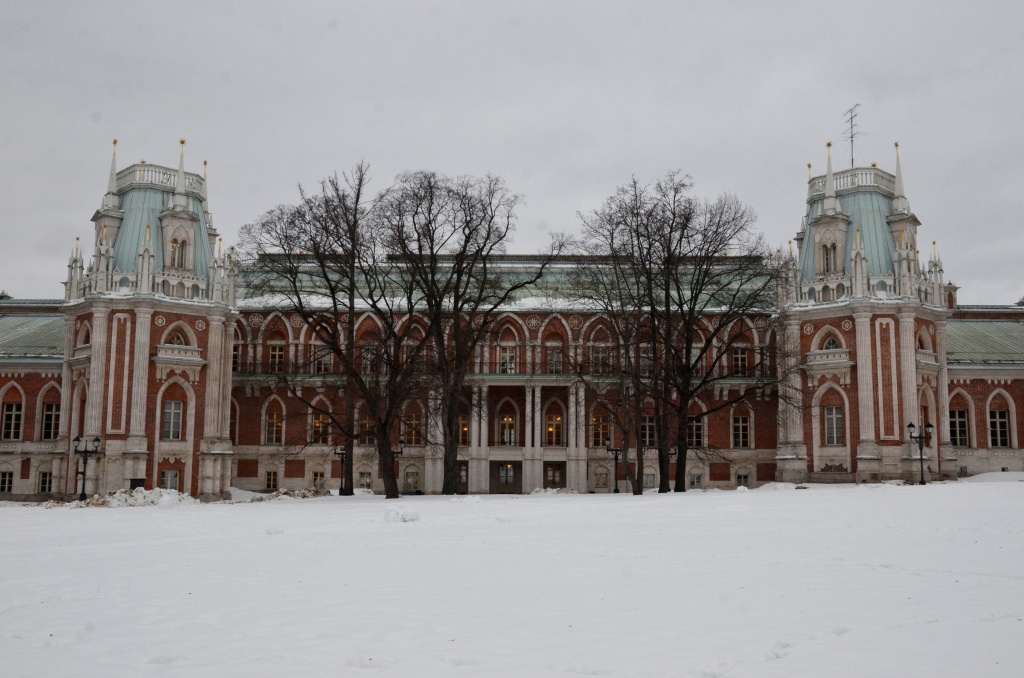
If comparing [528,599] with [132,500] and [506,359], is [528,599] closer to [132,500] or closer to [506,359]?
[132,500]

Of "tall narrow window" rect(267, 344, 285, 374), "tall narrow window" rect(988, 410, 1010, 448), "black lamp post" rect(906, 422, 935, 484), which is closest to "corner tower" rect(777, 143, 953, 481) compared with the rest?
"black lamp post" rect(906, 422, 935, 484)

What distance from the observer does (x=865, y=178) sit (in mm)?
44000

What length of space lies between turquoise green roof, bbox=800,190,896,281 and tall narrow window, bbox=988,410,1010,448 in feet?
35.5

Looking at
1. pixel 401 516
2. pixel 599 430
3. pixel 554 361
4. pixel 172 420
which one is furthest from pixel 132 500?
pixel 599 430

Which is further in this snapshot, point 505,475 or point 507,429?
point 507,429

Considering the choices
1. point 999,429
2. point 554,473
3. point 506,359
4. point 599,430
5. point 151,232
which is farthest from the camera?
point 506,359

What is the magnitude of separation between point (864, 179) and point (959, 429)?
527 inches

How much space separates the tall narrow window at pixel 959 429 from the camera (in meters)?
46.1

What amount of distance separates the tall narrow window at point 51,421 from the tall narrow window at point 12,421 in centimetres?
115

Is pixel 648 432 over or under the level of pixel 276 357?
under

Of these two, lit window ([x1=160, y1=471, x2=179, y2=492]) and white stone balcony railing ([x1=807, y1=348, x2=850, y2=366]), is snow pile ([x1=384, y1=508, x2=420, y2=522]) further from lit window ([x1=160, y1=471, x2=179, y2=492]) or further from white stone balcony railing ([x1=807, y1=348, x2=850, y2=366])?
white stone balcony railing ([x1=807, y1=348, x2=850, y2=366])

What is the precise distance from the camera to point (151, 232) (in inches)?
1612

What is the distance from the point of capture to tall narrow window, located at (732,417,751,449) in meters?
48.6

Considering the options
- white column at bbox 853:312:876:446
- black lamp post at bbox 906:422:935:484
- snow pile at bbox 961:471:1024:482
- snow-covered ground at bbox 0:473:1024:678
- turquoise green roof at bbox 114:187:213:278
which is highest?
turquoise green roof at bbox 114:187:213:278
